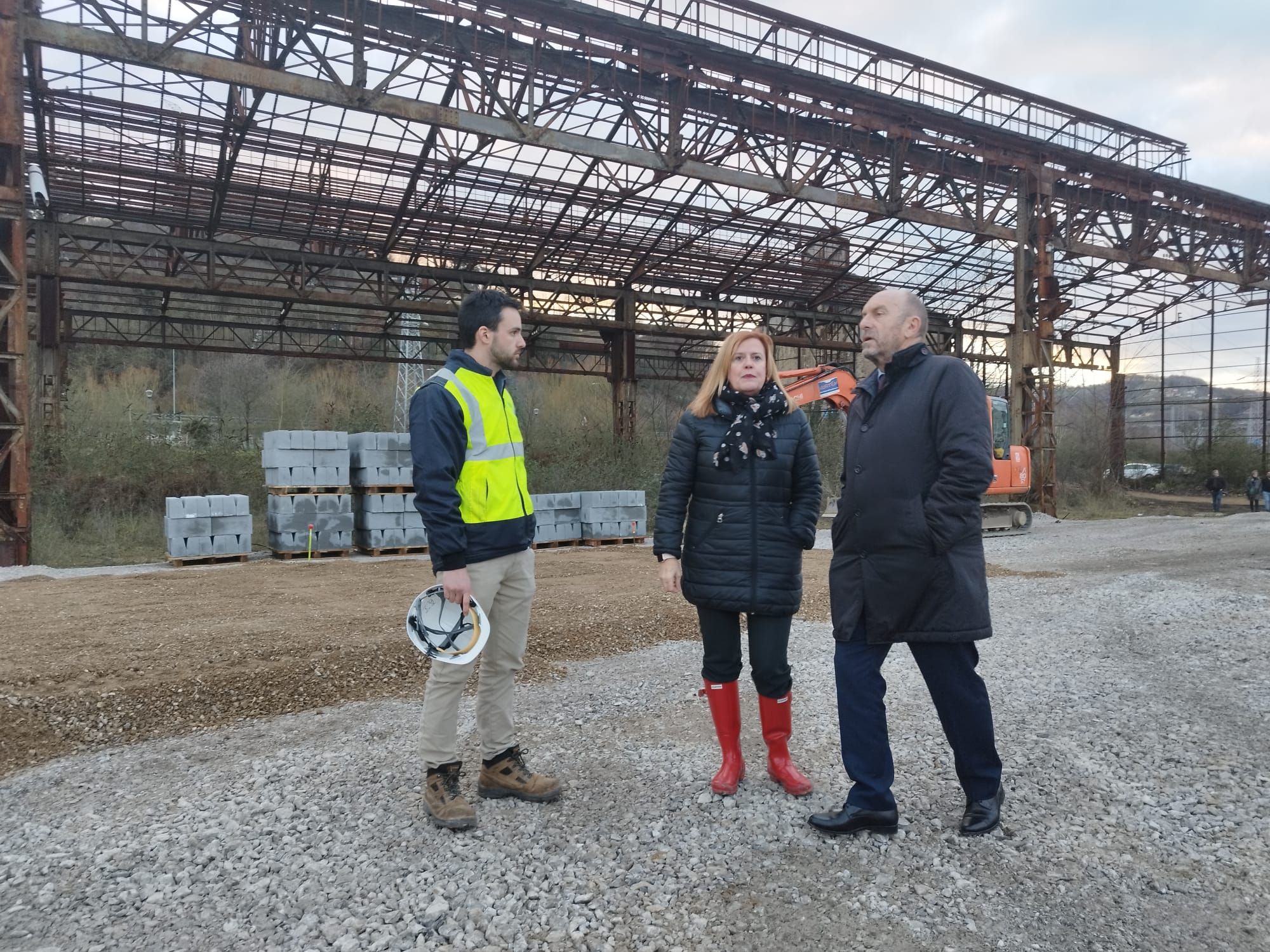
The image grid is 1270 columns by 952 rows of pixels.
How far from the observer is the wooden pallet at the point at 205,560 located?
1262cm

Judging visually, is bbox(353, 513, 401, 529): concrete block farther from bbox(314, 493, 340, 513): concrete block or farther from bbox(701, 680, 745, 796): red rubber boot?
bbox(701, 680, 745, 796): red rubber boot

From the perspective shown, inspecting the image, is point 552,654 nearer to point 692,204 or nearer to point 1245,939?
point 1245,939

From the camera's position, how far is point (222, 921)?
255cm

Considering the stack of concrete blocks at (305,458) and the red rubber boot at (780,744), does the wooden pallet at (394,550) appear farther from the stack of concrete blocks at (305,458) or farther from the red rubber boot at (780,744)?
the red rubber boot at (780,744)

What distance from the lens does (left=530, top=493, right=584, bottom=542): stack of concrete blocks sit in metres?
15.4

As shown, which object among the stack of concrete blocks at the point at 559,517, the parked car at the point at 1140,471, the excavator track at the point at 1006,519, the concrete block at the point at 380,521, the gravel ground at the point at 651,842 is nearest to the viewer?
the gravel ground at the point at 651,842

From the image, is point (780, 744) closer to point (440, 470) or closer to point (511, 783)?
point (511, 783)

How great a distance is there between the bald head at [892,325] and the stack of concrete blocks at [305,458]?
11.7 meters

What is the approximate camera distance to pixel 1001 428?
660 inches

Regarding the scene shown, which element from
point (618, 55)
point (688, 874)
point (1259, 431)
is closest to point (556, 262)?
point (618, 55)

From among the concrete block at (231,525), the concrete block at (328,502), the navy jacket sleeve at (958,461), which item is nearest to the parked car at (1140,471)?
the concrete block at (328,502)

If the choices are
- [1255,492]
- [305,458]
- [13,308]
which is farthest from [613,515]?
[1255,492]

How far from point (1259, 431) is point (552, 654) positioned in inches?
1412

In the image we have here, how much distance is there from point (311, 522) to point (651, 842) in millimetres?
11869
